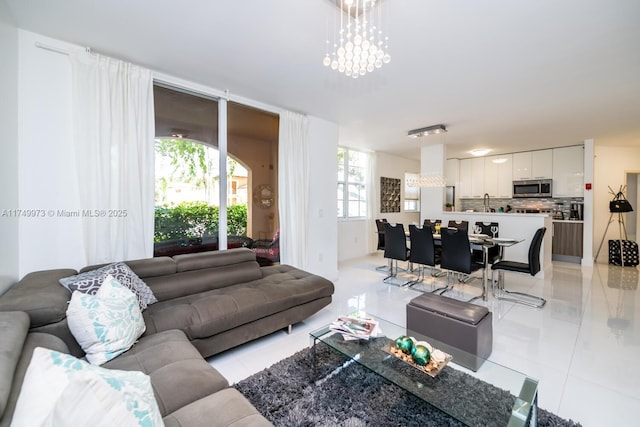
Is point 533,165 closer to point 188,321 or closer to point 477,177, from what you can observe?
point 477,177

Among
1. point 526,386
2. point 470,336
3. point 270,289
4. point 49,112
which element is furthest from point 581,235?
point 49,112

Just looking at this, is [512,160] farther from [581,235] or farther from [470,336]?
[470,336]

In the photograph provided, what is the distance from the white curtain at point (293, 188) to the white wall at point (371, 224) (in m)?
2.23

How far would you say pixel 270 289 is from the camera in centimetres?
264

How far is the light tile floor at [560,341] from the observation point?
1.82 metres

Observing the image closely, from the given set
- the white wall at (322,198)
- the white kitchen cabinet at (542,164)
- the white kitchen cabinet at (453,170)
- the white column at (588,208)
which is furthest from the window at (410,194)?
the white wall at (322,198)

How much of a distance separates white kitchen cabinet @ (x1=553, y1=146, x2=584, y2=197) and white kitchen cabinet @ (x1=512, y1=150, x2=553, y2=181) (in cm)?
11

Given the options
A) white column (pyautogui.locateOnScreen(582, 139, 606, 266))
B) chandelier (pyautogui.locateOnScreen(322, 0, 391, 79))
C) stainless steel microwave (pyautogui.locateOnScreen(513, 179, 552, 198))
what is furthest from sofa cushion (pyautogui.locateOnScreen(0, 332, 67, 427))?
stainless steel microwave (pyautogui.locateOnScreen(513, 179, 552, 198))

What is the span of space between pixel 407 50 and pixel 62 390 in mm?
3004

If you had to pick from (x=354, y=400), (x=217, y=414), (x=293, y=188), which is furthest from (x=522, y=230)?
(x=217, y=414)

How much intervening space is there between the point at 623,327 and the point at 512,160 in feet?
17.3

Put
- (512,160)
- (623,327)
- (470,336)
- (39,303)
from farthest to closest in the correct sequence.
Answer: (512,160)
(623,327)
(470,336)
(39,303)

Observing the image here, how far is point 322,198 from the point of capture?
456cm

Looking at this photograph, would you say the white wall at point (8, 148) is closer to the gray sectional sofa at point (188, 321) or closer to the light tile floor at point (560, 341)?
the gray sectional sofa at point (188, 321)
